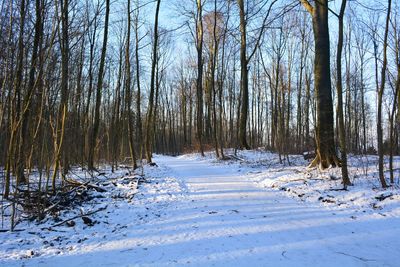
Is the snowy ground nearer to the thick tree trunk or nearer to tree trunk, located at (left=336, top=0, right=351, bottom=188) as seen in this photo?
tree trunk, located at (left=336, top=0, right=351, bottom=188)

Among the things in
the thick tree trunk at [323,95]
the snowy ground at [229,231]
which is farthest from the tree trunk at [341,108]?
the thick tree trunk at [323,95]

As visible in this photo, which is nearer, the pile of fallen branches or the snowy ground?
the snowy ground

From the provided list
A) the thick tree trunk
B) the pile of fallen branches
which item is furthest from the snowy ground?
the thick tree trunk

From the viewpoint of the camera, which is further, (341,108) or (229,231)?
(341,108)

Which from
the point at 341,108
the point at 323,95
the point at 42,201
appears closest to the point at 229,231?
the point at 42,201

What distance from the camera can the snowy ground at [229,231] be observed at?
455 cm

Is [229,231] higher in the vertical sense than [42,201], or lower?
lower

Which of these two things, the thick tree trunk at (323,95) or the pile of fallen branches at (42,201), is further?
the thick tree trunk at (323,95)

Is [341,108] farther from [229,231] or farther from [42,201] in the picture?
[42,201]

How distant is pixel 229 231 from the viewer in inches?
223

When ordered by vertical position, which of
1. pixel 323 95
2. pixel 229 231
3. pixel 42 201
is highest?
pixel 323 95

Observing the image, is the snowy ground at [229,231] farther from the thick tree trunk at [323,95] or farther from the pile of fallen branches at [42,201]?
the thick tree trunk at [323,95]

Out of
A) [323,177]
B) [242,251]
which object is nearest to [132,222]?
[242,251]

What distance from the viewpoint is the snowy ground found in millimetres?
4551
